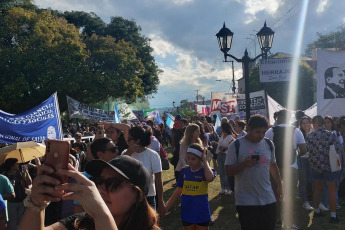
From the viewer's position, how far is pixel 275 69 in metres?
8.80

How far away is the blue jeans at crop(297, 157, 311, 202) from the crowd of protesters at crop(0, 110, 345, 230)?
2 centimetres

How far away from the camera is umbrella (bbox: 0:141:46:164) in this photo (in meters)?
6.09

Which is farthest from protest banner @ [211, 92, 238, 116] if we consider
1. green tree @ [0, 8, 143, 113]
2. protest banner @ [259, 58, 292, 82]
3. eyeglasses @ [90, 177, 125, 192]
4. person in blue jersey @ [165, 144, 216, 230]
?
eyeglasses @ [90, 177, 125, 192]

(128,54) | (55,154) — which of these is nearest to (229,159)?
(55,154)

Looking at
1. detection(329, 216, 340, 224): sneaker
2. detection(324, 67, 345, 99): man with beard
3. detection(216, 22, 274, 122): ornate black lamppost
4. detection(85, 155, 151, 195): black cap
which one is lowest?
detection(329, 216, 340, 224): sneaker

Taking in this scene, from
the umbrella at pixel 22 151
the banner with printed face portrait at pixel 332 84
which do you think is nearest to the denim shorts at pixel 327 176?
the banner with printed face portrait at pixel 332 84

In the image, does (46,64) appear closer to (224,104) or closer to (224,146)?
(224,104)

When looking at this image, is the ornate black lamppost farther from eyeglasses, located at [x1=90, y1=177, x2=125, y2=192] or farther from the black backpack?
eyeglasses, located at [x1=90, y1=177, x2=125, y2=192]

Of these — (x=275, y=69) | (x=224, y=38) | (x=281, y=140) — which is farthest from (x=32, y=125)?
(x=275, y=69)

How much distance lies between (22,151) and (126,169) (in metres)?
4.70

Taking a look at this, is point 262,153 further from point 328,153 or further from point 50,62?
point 50,62

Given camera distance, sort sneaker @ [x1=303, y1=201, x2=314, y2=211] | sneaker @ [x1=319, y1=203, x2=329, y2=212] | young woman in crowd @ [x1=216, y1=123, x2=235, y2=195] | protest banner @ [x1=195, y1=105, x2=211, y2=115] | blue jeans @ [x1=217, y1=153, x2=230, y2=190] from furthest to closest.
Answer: protest banner @ [x1=195, y1=105, x2=211, y2=115] → blue jeans @ [x1=217, y1=153, x2=230, y2=190] → young woman in crowd @ [x1=216, y1=123, x2=235, y2=195] → sneaker @ [x1=303, y1=201, x2=314, y2=211] → sneaker @ [x1=319, y1=203, x2=329, y2=212]

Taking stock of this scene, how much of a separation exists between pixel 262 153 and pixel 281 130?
2060mm

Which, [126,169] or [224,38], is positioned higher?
[224,38]
